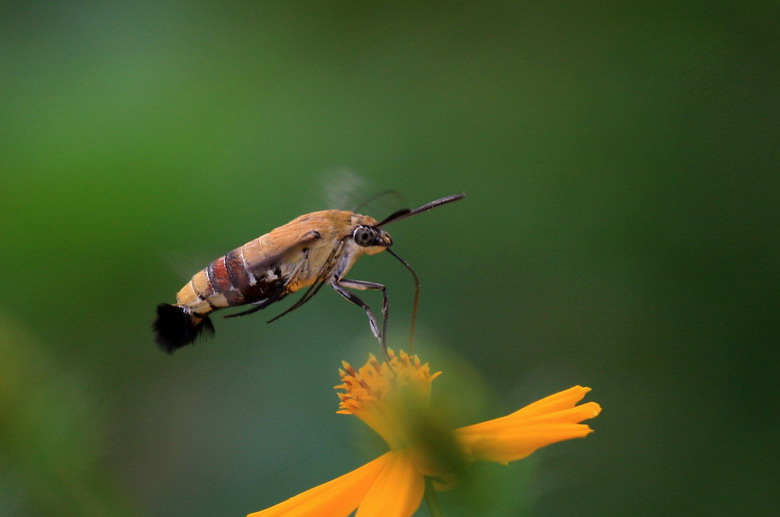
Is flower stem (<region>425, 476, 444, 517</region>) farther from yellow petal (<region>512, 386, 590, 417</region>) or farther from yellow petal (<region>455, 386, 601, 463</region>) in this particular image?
yellow petal (<region>512, 386, 590, 417</region>)

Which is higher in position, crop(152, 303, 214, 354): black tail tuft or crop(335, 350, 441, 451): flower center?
crop(152, 303, 214, 354): black tail tuft

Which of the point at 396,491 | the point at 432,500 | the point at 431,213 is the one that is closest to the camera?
the point at 432,500

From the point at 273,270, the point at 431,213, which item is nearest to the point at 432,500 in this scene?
the point at 273,270

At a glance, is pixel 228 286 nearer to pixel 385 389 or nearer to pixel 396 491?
pixel 385 389

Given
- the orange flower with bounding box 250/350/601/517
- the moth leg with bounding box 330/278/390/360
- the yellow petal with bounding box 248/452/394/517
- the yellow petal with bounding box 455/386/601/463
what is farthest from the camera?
the moth leg with bounding box 330/278/390/360

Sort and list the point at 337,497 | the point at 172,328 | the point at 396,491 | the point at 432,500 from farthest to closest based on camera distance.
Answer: the point at 172,328
the point at 337,497
the point at 396,491
the point at 432,500

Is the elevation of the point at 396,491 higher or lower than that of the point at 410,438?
lower

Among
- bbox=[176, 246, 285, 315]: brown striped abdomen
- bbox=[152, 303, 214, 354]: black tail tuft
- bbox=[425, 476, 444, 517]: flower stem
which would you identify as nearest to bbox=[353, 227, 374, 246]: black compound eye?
bbox=[176, 246, 285, 315]: brown striped abdomen
